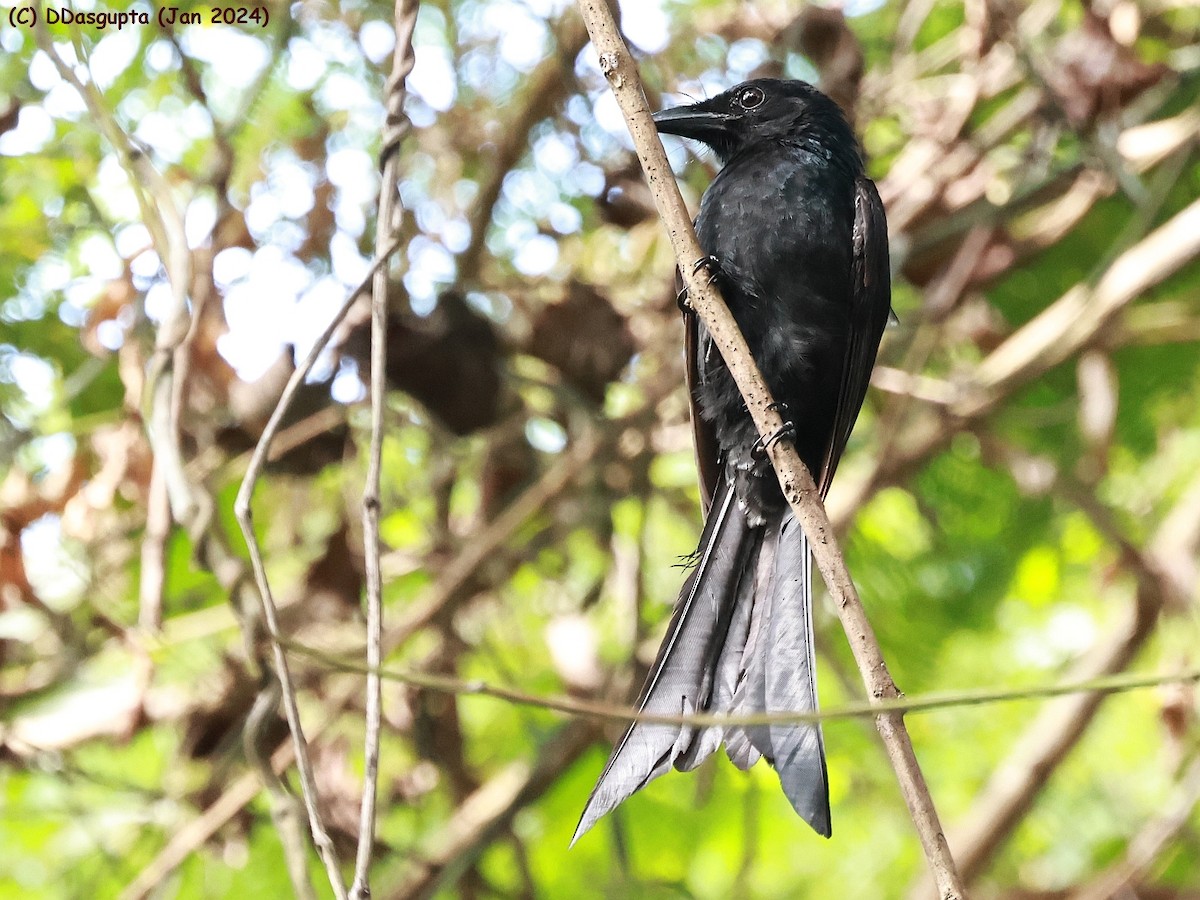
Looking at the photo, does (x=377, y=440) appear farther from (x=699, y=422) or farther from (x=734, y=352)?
(x=699, y=422)

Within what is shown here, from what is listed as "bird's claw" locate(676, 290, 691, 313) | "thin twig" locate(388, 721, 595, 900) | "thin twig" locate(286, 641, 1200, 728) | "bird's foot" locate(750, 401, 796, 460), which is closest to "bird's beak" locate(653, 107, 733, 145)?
"bird's claw" locate(676, 290, 691, 313)

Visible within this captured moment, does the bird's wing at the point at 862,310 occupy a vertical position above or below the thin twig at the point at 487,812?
above

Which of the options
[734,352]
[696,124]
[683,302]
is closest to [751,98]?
[696,124]

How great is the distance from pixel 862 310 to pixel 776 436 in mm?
1075

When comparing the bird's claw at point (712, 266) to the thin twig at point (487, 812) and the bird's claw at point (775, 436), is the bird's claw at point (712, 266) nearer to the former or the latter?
the bird's claw at point (775, 436)

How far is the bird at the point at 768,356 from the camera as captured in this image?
2.30 metres

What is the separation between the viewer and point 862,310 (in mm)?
2861

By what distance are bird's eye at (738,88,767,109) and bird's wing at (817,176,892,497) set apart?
43cm

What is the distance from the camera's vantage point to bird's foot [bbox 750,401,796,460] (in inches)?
73.7

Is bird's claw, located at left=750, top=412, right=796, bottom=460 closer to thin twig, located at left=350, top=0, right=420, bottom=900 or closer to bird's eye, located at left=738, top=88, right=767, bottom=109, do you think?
thin twig, located at left=350, top=0, right=420, bottom=900

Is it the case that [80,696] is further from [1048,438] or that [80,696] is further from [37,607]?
[1048,438]

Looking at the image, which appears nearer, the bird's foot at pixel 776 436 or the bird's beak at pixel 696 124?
the bird's foot at pixel 776 436

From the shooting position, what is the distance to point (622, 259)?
383cm

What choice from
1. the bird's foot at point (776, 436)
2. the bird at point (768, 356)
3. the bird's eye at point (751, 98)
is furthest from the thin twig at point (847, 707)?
the bird's eye at point (751, 98)
